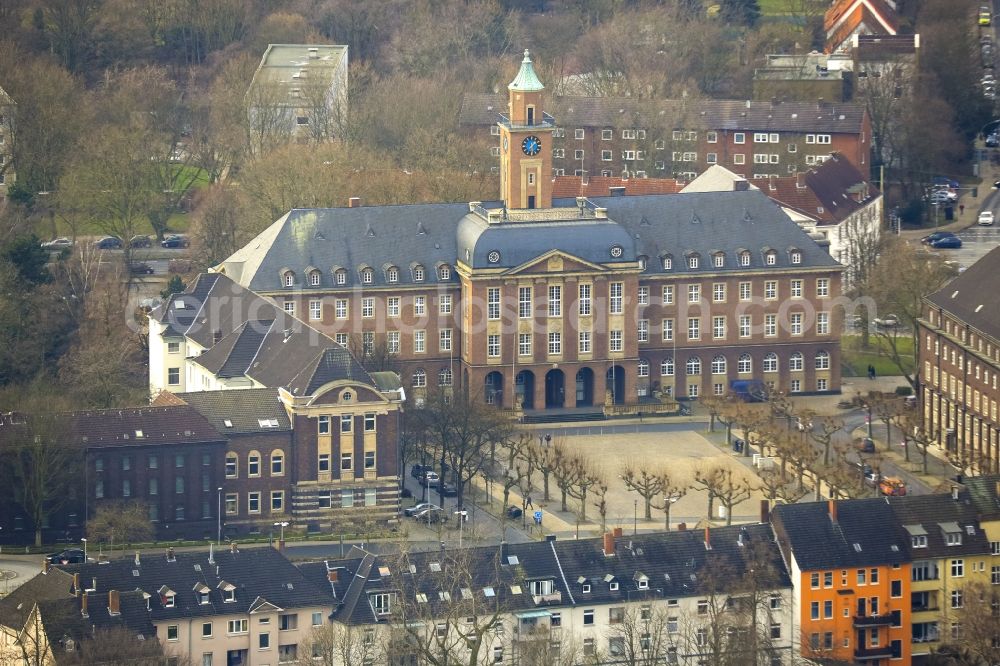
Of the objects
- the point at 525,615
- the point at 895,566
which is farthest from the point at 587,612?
the point at 895,566

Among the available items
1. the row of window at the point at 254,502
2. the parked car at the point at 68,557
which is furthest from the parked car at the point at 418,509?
the parked car at the point at 68,557

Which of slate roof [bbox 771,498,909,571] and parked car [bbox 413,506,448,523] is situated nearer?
slate roof [bbox 771,498,909,571]

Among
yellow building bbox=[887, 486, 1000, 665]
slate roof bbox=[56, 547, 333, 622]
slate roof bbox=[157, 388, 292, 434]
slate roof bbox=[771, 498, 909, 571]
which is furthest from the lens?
slate roof bbox=[157, 388, 292, 434]

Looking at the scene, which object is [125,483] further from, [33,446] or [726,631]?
[726,631]

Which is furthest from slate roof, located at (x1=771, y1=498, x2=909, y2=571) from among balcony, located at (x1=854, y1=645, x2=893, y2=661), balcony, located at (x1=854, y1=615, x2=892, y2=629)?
balcony, located at (x1=854, y1=645, x2=893, y2=661)

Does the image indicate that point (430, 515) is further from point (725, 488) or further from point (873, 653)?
point (873, 653)

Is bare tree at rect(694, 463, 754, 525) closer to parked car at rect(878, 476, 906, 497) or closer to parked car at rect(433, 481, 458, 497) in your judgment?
parked car at rect(878, 476, 906, 497)

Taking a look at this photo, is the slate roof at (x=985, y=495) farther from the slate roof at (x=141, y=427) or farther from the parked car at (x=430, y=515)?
the slate roof at (x=141, y=427)

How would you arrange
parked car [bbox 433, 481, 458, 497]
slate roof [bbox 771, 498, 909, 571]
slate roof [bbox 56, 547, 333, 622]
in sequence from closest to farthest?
slate roof [bbox 56, 547, 333, 622], slate roof [bbox 771, 498, 909, 571], parked car [bbox 433, 481, 458, 497]
